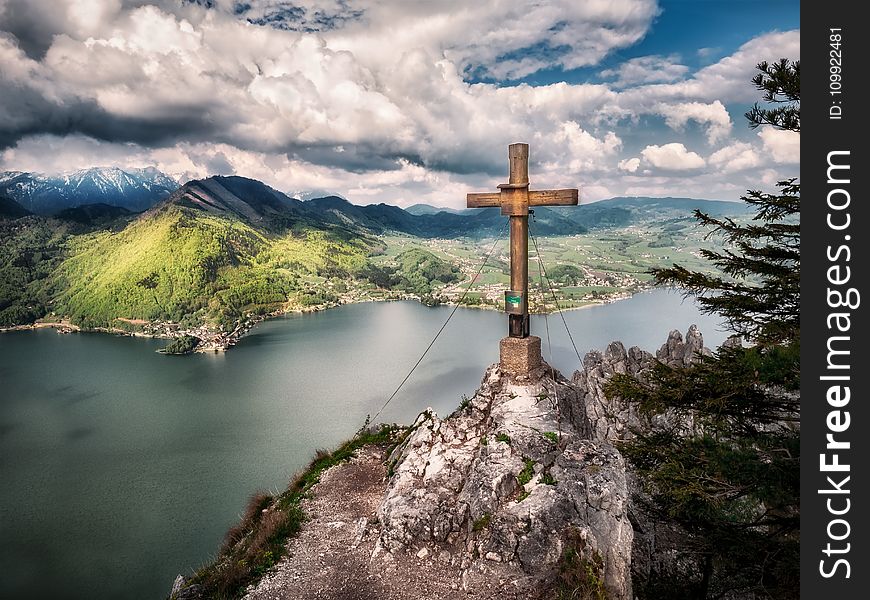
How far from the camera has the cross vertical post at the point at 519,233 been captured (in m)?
12.0

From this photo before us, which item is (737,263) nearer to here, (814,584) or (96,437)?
(814,584)

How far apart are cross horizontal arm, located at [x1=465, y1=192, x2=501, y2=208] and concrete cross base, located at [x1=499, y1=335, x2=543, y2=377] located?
3639 mm

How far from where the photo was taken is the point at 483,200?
12734mm

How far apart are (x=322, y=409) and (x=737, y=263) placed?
55459 mm

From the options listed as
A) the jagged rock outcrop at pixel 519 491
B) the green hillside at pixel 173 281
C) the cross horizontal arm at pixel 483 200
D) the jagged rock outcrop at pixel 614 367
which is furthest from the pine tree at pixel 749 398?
the green hillside at pixel 173 281

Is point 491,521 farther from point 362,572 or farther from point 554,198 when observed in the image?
point 554,198

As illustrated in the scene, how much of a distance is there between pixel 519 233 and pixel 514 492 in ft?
20.7

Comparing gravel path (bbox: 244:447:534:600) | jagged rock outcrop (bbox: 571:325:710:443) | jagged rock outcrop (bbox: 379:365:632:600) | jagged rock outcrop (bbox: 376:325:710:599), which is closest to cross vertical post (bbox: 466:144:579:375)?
jagged rock outcrop (bbox: 376:325:710:599)

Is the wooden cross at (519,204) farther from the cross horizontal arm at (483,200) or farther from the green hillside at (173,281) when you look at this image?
the green hillside at (173,281)

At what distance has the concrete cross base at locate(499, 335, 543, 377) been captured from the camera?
12.5 m

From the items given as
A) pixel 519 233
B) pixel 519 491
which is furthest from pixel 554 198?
pixel 519 491

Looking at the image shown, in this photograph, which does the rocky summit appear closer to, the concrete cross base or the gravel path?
the gravel path

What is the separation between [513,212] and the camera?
12.2 metres

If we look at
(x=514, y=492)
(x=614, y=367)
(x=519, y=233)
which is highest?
(x=519, y=233)
